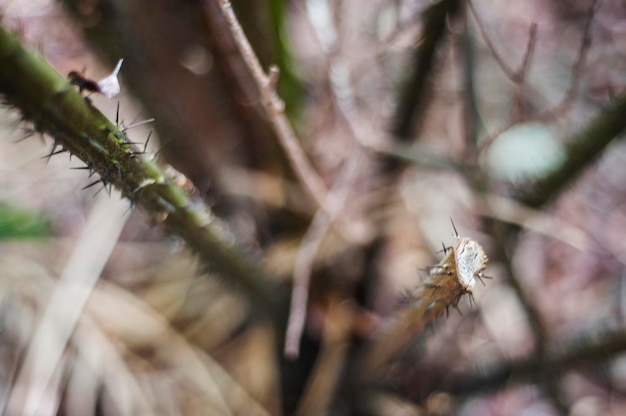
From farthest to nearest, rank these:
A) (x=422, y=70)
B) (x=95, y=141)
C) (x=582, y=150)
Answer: (x=422, y=70) → (x=582, y=150) → (x=95, y=141)

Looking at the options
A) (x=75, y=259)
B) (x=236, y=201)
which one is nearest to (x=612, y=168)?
(x=236, y=201)

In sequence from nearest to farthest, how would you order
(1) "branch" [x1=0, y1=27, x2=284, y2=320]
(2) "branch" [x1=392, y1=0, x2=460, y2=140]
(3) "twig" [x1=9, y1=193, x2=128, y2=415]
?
(1) "branch" [x1=0, y1=27, x2=284, y2=320]
(2) "branch" [x1=392, y1=0, x2=460, y2=140]
(3) "twig" [x1=9, y1=193, x2=128, y2=415]

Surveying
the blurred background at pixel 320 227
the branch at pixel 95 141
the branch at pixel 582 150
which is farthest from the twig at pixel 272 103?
the branch at pixel 582 150

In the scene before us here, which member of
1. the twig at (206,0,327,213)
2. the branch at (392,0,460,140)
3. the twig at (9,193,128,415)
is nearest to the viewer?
the twig at (206,0,327,213)

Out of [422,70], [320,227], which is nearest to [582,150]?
[422,70]

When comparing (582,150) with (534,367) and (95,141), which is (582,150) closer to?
(534,367)

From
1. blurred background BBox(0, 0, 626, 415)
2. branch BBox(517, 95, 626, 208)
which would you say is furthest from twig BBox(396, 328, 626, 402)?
branch BBox(517, 95, 626, 208)

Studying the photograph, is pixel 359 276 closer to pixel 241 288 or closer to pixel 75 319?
pixel 241 288

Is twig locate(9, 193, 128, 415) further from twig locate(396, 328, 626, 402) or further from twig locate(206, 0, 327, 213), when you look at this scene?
twig locate(396, 328, 626, 402)
